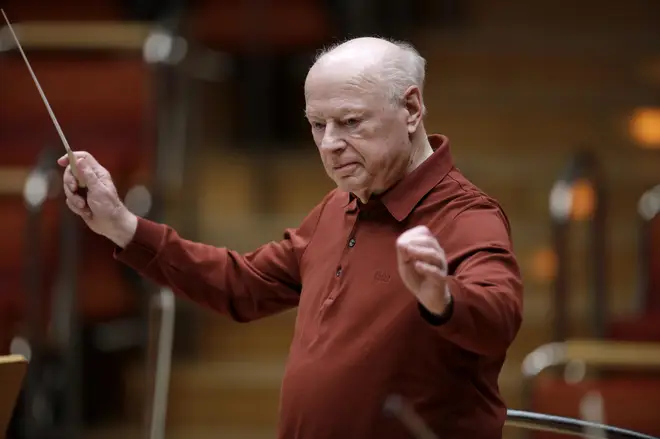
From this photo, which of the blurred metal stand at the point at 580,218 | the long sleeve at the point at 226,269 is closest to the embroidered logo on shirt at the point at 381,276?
the long sleeve at the point at 226,269

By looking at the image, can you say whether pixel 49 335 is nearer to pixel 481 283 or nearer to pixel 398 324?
pixel 398 324

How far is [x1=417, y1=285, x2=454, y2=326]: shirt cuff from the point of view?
5.19ft

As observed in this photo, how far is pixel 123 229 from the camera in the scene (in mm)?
1995

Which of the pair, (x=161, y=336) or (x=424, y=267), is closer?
(x=424, y=267)

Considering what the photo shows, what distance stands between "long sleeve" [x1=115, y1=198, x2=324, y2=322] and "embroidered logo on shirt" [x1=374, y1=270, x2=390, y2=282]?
9.0 inches

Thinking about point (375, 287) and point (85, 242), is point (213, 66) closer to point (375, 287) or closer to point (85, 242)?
point (85, 242)

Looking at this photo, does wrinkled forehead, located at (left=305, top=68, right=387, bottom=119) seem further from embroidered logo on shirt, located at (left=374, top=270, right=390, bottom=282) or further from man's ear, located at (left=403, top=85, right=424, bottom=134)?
embroidered logo on shirt, located at (left=374, top=270, right=390, bottom=282)

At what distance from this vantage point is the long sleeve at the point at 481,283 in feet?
5.24

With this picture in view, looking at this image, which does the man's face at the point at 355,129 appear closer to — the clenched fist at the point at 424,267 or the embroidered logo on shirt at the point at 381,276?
the embroidered logo on shirt at the point at 381,276

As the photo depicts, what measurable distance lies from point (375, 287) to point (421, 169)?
18 cm

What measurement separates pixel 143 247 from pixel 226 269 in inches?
5.4

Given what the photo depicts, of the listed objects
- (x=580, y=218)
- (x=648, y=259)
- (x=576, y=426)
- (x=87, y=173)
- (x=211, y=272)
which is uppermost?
(x=580, y=218)

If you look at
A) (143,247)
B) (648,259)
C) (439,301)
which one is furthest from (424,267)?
(648,259)

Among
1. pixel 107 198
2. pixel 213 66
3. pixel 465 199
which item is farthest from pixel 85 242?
pixel 465 199
